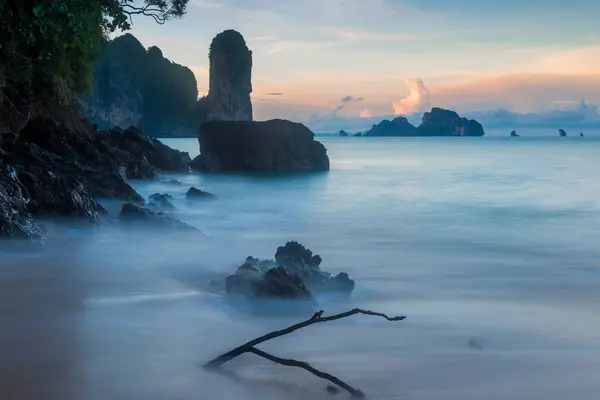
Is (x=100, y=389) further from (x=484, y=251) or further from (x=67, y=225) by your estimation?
(x=484, y=251)

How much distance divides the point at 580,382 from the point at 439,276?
4.64m

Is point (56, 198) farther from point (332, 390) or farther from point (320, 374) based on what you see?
point (320, 374)

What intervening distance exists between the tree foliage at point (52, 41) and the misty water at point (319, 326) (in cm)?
242

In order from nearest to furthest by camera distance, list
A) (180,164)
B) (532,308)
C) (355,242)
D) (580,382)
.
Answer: (580,382) < (532,308) < (355,242) < (180,164)

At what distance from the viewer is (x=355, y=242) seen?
13.7 meters

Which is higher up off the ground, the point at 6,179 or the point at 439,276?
the point at 6,179

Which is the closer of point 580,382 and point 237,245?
point 580,382

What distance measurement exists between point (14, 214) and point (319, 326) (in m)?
5.26

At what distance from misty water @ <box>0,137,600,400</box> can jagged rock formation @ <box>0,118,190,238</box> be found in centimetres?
55

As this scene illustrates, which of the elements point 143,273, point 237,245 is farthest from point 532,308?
point 237,245

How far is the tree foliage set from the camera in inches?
281

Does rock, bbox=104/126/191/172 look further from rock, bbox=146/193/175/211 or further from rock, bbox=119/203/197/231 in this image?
rock, bbox=119/203/197/231

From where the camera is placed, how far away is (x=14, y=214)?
31.5ft

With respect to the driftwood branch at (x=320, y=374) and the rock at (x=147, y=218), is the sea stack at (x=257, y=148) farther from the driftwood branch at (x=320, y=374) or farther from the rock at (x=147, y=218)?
the driftwood branch at (x=320, y=374)
